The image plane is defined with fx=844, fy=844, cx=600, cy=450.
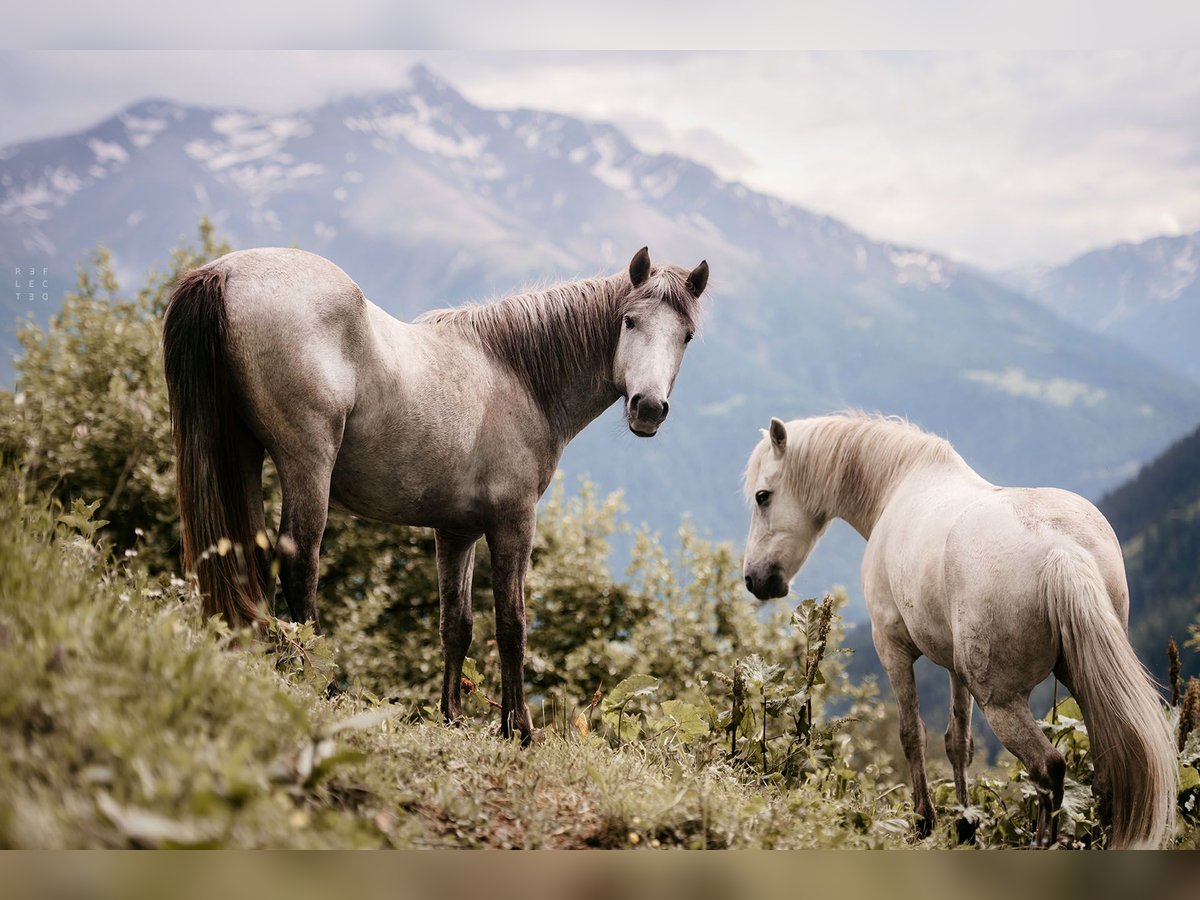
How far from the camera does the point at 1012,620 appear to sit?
2.84 meters

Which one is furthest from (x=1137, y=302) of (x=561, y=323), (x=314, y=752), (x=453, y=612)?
(x=314, y=752)

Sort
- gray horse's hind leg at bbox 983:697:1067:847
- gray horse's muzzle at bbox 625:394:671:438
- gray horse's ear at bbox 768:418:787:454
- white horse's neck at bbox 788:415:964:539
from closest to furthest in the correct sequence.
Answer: gray horse's hind leg at bbox 983:697:1067:847 < gray horse's muzzle at bbox 625:394:671:438 < white horse's neck at bbox 788:415:964:539 < gray horse's ear at bbox 768:418:787:454

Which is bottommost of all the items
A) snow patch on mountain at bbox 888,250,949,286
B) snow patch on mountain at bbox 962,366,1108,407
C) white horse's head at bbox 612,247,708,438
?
white horse's head at bbox 612,247,708,438

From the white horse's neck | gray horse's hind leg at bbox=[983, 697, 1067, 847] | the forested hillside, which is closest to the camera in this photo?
gray horse's hind leg at bbox=[983, 697, 1067, 847]

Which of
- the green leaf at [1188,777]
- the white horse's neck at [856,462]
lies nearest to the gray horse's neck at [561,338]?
the white horse's neck at [856,462]

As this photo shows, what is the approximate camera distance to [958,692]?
3.66 metres

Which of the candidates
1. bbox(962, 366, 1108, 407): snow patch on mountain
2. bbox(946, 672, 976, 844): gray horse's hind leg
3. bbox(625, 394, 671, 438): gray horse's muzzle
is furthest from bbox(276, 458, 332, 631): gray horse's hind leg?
bbox(962, 366, 1108, 407): snow patch on mountain

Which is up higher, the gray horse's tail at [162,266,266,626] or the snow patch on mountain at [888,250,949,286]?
the snow patch on mountain at [888,250,949,286]

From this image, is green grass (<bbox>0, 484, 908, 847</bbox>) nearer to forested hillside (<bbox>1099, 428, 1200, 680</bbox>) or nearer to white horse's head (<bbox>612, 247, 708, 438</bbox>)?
white horse's head (<bbox>612, 247, 708, 438</bbox>)

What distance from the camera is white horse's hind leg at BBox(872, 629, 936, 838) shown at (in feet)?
11.7


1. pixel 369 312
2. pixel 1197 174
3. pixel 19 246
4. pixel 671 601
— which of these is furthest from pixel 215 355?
pixel 671 601

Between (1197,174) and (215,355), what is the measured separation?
467 centimetres

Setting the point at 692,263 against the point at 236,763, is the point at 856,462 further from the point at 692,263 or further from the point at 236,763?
the point at 692,263

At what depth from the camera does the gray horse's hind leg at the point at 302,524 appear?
277 cm
